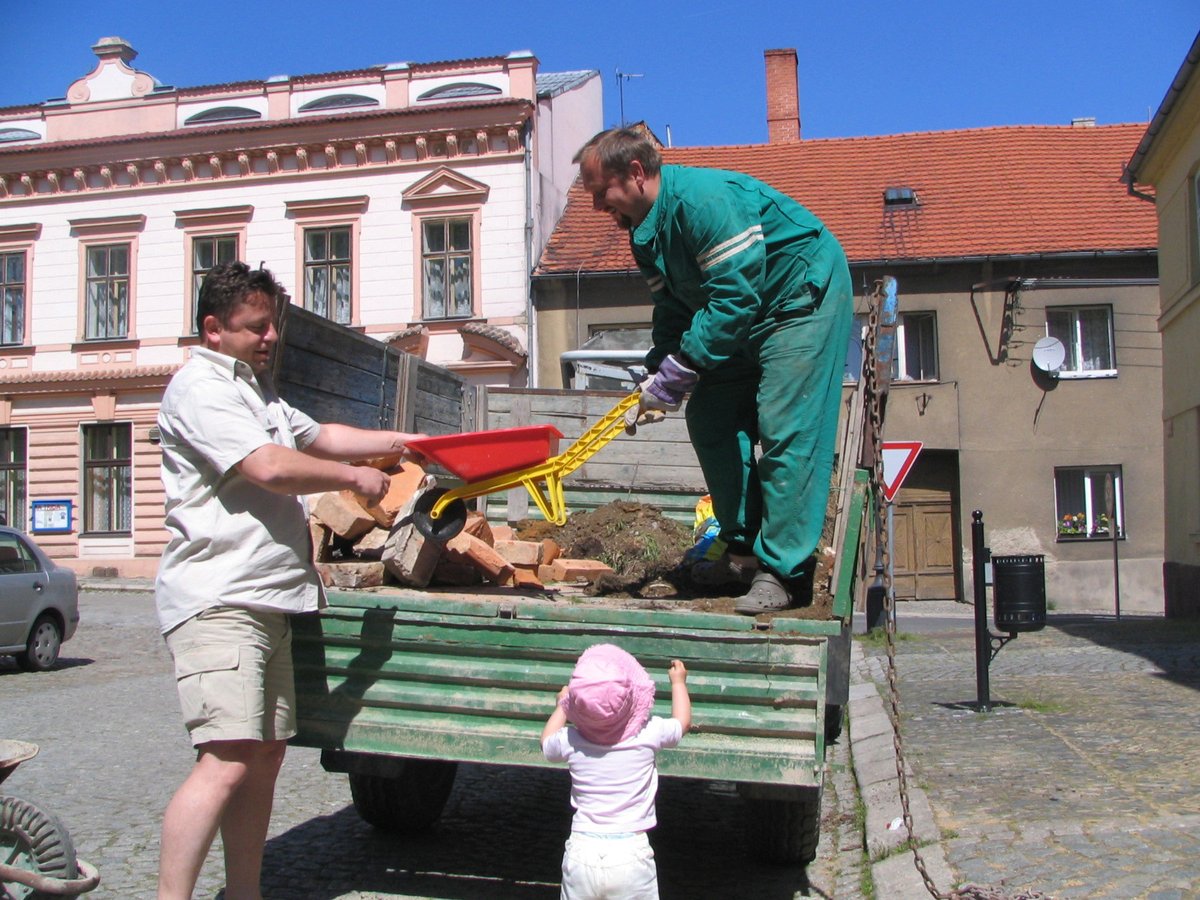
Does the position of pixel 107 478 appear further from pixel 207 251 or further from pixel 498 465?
pixel 498 465

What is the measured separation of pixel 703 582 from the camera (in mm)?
4555

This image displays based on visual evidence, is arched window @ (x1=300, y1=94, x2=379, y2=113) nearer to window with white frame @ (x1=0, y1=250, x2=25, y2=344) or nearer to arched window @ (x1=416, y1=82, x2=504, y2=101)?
arched window @ (x1=416, y1=82, x2=504, y2=101)

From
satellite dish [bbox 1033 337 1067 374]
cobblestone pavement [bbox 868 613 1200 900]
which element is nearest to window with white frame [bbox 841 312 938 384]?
satellite dish [bbox 1033 337 1067 374]

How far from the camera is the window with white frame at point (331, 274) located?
24266 millimetres

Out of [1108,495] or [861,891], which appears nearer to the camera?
[861,891]

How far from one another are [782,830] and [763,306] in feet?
6.27

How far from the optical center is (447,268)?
78.2ft

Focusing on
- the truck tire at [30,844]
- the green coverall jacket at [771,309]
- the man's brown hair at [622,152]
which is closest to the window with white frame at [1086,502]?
the green coverall jacket at [771,309]

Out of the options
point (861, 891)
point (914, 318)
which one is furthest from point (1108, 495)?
point (861, 891)

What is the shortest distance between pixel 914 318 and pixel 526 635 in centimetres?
2179

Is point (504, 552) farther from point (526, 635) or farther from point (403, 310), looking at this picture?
point (403, 310)

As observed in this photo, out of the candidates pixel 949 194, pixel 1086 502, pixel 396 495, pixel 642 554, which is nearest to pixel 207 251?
pixel 949 194

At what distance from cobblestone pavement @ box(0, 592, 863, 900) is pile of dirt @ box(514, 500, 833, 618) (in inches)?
40.2

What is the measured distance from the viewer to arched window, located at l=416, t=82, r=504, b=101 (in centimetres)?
2381
